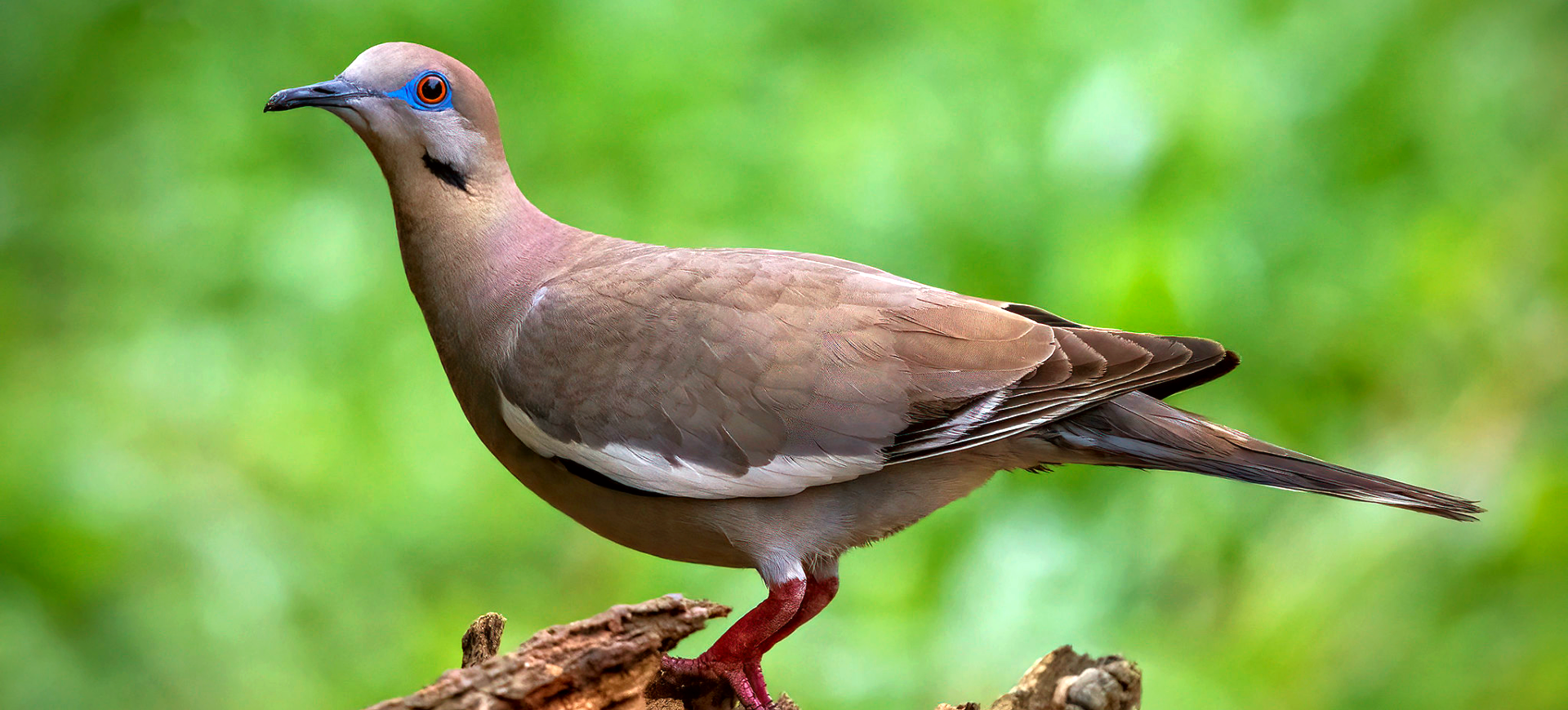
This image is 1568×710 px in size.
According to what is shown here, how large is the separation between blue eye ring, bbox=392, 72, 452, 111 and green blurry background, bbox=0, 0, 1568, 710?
80.9 inches

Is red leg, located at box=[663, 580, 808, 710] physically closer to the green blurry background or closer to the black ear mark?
the black ear mark

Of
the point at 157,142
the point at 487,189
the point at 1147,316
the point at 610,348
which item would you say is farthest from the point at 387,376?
the point at 1147,316

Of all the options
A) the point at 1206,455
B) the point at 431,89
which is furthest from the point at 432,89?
the point at 1206,455

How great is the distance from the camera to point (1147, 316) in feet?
13.3

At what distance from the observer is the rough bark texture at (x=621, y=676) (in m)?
2.13

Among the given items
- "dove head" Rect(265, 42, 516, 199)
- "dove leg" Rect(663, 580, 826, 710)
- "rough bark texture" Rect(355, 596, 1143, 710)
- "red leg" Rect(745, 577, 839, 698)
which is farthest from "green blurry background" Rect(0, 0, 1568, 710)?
"dove head" Rect(265, 42, 516, 199)

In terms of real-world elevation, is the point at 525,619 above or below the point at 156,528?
below

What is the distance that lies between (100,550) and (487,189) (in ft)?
7.46

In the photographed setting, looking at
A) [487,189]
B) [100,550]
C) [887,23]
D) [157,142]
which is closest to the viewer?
[487,189]

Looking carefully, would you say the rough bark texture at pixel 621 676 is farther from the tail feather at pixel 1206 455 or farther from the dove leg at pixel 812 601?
the tail feather at pixel 1206 455

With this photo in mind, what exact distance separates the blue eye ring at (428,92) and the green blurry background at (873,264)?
2.05m

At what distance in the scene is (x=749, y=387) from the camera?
2.33 meters

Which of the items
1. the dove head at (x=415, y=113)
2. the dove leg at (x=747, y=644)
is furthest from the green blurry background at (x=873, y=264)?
the dove head at (x=415, y=113)

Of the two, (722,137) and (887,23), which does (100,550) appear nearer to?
(722,137)
